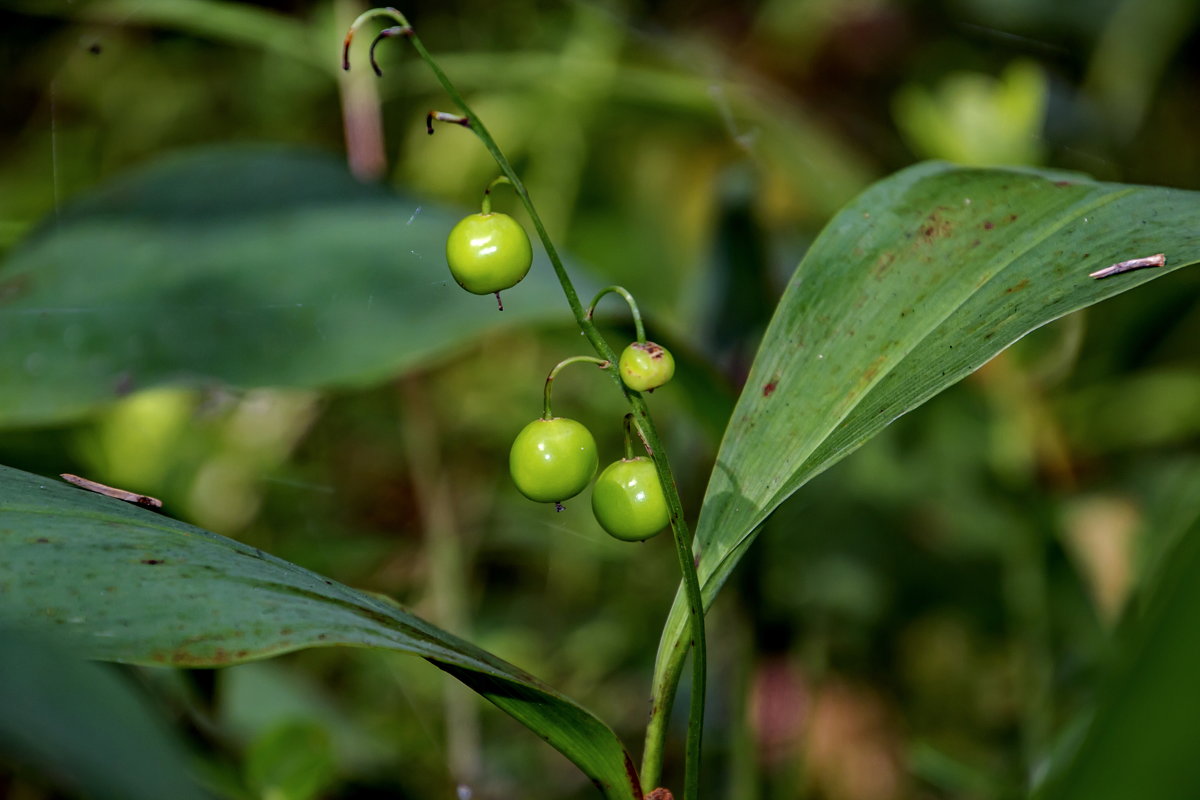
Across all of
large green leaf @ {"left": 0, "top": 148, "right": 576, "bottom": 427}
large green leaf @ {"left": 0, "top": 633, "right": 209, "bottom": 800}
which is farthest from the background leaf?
large green leaf @ {"left": 0, "top": 148, "right": 576, "bottom": 427}

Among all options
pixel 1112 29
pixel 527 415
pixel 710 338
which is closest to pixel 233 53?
pixel 527 415

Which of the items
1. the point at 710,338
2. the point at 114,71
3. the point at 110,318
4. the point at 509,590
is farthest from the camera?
the point at 114,71

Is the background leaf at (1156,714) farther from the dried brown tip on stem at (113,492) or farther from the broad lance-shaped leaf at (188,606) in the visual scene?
the dried brown tip on stem at (113,492)

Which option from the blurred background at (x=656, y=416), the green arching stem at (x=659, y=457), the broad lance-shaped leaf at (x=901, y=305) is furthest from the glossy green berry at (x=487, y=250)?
the blurred background at (x=656, y=416)

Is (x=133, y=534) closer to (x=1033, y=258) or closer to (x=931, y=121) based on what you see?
(x=1033, y=258)

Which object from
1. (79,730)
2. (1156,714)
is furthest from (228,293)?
(1156,714)

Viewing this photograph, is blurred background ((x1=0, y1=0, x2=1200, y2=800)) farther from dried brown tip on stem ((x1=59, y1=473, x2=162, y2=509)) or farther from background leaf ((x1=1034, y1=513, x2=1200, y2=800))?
background leaf ((x1=1034, y1=513, x2=1200, y2=800))
